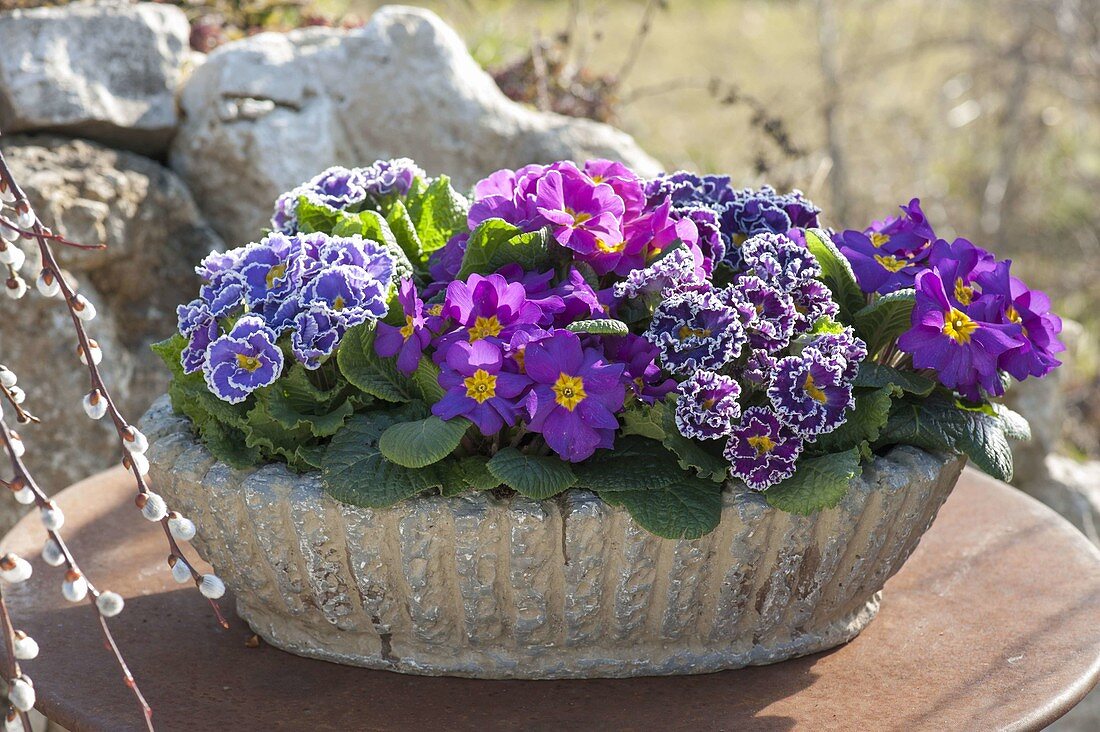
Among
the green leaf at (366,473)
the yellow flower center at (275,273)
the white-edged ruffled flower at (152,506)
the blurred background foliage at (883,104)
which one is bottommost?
the blurred background foliage at (883,104)

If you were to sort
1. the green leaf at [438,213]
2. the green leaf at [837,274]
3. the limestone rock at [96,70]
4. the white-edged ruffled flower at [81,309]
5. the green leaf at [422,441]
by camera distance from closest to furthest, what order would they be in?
the white-edged ruffled flower at [81,309] → the green leaf at [422,441] → the green leaf at [837,274] → the green leaf at [438,213] → the limestone rock at [96,70]

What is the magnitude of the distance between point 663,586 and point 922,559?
0.60 meters

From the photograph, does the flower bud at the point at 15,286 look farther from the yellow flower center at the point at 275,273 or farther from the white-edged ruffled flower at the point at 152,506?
the yellow flower center at the point at 275,273

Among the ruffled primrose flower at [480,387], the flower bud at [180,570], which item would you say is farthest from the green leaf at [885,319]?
the flower bud at [180,570]

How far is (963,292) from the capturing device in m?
1.55

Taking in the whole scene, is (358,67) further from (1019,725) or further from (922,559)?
(1019,725)

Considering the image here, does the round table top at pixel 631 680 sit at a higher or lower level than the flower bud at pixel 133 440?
lower

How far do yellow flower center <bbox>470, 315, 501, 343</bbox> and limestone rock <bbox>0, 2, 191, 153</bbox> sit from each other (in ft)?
5.49

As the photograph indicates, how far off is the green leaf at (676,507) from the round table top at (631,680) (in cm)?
23

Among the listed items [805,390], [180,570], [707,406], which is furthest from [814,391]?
[180,570]

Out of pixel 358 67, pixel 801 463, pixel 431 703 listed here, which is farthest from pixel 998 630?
pixel 358 67

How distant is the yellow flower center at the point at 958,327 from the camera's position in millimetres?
1481

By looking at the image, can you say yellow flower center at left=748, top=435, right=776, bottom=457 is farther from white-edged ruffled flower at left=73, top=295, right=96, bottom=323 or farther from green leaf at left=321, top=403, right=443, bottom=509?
white-edged ruffled flower at left=73, top=295, right=96, bottom=323

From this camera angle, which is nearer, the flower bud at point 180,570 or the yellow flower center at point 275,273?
the flower bud at point 180,570
